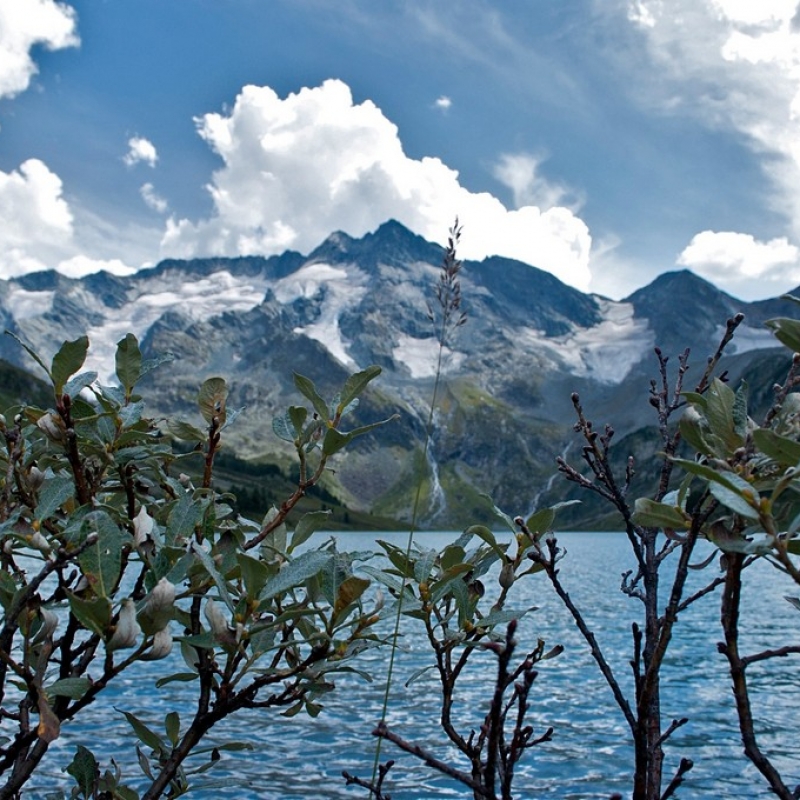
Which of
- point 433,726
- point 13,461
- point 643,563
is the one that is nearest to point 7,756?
point 13,461

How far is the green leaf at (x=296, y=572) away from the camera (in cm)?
283

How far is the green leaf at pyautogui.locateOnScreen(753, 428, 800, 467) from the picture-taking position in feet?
6.87

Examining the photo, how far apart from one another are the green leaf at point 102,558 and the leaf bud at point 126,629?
0.77 ft

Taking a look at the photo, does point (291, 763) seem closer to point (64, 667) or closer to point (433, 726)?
point (433, 726)

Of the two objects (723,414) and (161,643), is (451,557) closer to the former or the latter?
(161,643)

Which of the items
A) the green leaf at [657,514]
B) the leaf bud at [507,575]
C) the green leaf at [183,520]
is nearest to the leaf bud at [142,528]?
the green leaf at [183,520]

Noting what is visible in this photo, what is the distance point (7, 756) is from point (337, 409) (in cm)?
248

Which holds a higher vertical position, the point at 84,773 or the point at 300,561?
the point at 300,561

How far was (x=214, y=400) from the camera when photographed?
3.82m

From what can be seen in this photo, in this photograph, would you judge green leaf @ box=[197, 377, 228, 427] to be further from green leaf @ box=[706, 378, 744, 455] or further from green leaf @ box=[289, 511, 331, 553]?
green leaf @ box=[706, 378, 744, 455]

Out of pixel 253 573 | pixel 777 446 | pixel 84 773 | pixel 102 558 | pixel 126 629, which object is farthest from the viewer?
pixel 84 773

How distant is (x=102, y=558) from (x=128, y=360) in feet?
4.52

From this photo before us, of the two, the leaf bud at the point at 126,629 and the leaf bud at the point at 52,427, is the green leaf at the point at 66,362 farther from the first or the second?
the leaf bud at the point at 126,629

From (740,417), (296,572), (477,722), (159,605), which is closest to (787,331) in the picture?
(740,417)
